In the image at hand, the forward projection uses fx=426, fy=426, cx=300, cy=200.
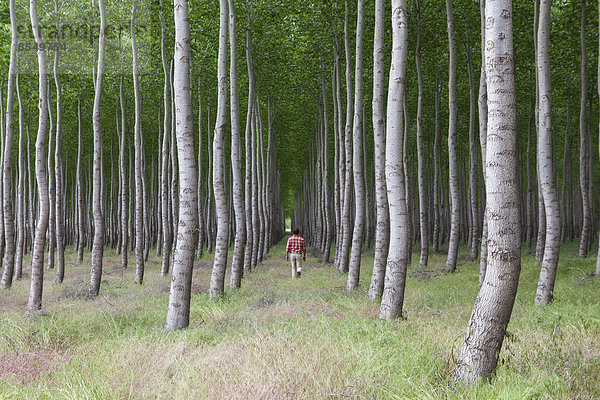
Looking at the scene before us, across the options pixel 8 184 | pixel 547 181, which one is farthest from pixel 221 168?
pixel 547 181

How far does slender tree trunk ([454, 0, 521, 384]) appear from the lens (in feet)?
12.5

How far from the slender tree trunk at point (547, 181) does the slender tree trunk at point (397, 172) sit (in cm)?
327

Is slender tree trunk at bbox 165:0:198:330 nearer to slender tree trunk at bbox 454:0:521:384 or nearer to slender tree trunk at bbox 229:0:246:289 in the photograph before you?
slender tree trunk at bbox 229:0:246:289

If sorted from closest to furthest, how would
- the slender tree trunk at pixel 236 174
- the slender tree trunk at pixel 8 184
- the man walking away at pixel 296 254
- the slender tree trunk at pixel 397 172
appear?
1. the slender tree trunk at pixel 397 172
2. the slender tree trunk at pixel 8 184
3. the slender tree trunk at pixel 236 174
4. the man walking away at pixel 296 254

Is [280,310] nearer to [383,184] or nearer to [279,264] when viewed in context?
[383,184]

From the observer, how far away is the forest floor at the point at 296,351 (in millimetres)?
3885

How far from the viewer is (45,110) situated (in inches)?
364

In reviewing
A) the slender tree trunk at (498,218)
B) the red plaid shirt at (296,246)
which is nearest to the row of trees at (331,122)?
the slender tree trunk at (498,218)

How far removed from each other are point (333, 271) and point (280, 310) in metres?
7.80

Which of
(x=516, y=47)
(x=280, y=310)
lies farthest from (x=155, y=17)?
(x=516, y=47)

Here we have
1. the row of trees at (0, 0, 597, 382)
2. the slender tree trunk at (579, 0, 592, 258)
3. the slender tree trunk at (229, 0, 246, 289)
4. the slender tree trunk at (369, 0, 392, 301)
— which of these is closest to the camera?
the row of trees at (0, 0, 597, 382)

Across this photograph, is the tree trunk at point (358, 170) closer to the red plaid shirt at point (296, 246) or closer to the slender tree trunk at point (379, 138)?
the slender tree trunk at point (379, 138)

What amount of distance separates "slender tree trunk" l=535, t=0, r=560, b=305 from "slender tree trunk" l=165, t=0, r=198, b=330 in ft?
21.8

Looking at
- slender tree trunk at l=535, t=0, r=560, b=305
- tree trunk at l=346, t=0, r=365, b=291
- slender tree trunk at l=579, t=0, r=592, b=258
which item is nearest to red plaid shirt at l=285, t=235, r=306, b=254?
tree trunk at l=346, t=0, r=365, b=291
